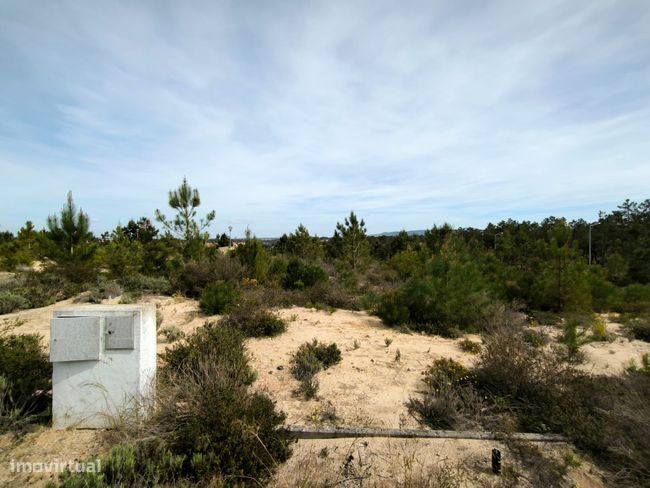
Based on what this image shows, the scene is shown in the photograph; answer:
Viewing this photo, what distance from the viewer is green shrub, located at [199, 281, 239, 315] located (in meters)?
7.97

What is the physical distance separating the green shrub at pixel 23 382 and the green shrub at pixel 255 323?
309 centimetres

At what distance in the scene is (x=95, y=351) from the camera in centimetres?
→ 330

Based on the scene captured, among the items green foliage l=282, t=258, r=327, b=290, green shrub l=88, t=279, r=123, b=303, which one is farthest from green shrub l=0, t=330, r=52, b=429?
green foliage l=282, t=258, r=327, b=290

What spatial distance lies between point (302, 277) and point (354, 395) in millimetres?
7375

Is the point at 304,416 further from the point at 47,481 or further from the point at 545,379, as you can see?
the point at 545,379

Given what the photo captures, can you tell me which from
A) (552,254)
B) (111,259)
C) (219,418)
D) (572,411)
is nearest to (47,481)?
(219,418)

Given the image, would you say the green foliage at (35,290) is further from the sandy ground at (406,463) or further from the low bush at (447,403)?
the low bush at (447,403)

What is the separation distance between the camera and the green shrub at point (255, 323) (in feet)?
21.2

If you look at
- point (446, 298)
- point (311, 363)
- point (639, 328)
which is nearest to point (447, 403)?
point (311, 363)

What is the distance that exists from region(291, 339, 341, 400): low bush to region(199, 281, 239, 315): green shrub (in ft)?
10.5

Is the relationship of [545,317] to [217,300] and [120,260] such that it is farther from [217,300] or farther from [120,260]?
[120,260]

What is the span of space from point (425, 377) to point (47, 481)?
4.43 m

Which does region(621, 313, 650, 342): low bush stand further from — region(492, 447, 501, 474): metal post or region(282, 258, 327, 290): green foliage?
region(282, 258, 327, 290): green foliage

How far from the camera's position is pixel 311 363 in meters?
4.95
